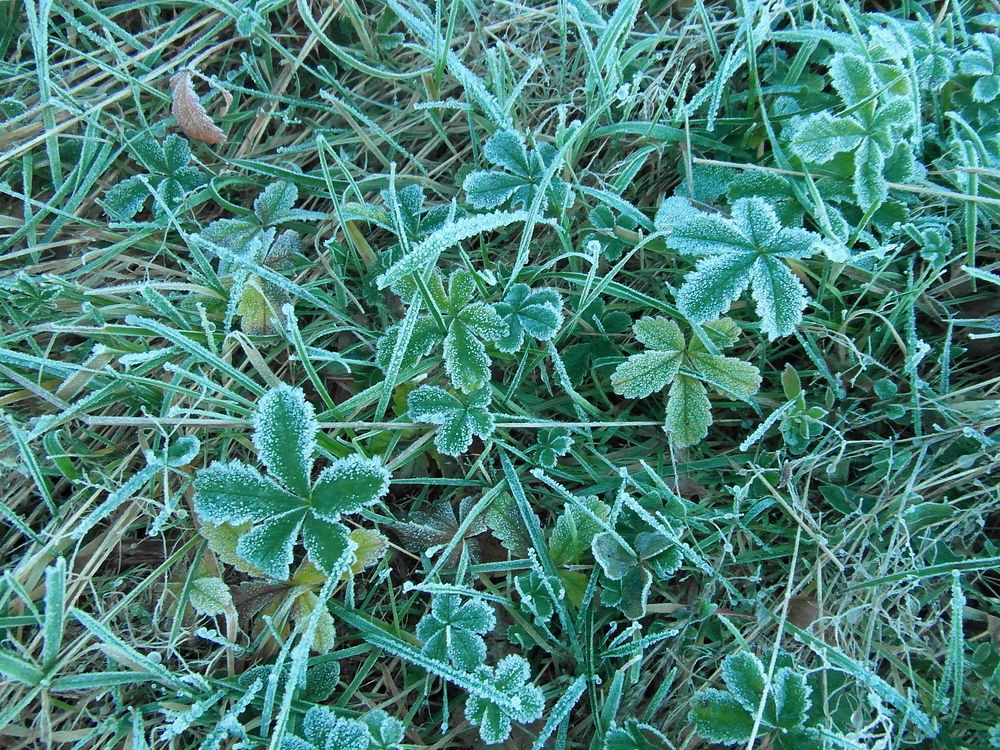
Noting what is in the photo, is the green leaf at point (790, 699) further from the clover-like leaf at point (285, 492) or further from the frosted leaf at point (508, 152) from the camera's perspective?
the frosted leaf at point (508, 152)

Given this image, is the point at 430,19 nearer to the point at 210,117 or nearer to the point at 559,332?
the point at 210,117

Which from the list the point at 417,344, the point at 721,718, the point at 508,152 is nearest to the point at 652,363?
the point at 417,344

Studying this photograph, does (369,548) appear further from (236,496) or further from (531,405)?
(531,405)

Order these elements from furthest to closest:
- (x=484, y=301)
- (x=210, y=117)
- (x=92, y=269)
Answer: (x=210, y=117) < (x=92, y=269) < (x=484, y=301)

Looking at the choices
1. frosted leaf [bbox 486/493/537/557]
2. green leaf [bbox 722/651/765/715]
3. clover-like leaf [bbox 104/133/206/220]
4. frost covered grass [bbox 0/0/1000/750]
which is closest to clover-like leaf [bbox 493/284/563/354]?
frost covered grass [bbox 0/0/1000/750]

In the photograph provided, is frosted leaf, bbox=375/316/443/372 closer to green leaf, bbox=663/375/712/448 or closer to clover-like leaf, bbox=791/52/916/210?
green leaf, bbox=663/375/712/448

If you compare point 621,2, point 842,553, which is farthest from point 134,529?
point 621,2

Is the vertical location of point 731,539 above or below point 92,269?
below
